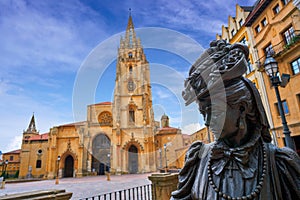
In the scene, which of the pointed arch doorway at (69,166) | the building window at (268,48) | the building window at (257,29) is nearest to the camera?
the building window at (268,48)

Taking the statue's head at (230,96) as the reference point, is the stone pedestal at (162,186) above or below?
below

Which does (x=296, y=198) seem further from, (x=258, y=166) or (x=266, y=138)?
(x=266, y=138)

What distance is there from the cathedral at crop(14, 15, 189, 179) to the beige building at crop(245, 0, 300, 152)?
18366 millimetres

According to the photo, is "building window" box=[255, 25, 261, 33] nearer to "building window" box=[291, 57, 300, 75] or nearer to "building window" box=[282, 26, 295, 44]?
"building window" box=[282, 26, 295, 44]

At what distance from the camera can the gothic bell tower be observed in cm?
2905

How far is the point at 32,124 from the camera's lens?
5756cm

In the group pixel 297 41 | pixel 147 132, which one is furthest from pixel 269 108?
pixel 147 132

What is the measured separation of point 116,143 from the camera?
29.2 meters

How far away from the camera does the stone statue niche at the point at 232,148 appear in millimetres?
1061

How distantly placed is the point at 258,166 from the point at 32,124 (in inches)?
2744

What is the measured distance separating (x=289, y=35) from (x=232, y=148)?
51.4 feet

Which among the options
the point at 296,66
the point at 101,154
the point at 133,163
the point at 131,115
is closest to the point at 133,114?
the point at 131,115

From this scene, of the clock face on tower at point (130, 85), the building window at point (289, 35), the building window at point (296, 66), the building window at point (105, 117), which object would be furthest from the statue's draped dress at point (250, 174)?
the building window at point (105, 117)

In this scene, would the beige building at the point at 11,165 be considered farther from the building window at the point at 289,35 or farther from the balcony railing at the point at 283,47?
the building window at the point at 289,35
